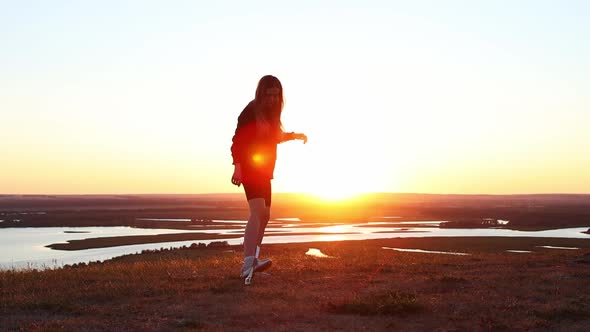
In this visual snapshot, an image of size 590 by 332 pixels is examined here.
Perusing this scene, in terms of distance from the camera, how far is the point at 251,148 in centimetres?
906

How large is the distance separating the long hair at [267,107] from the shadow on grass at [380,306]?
2.99 m

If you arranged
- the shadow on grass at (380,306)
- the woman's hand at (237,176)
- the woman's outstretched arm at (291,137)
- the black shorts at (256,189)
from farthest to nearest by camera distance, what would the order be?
1. the woman's outstretched arm at (291,137)
2. the black shorts at (256,189)
3. the woman's hand at (237,176)
4. the shadow on grass at (380,306)

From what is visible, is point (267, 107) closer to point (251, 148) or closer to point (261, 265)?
point (251, 148)

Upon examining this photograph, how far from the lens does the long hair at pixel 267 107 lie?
29.7 feet

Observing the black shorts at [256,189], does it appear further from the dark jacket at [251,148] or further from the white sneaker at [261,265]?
the white sneaker at [261,265]

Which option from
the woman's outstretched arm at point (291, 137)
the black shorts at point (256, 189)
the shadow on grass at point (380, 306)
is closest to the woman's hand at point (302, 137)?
the woman's outstretched arm at point (291, 137)

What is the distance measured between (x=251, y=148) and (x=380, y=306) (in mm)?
3125

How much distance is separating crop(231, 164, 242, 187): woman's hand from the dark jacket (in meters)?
0.07

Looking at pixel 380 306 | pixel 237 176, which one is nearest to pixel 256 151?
pixel 237 176

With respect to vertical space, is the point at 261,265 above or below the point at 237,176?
below

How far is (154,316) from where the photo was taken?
6.89 metres

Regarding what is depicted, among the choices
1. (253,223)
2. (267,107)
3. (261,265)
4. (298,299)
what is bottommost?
(298,299)

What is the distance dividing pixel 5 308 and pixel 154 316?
2023 mm

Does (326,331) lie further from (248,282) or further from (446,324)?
(248,282)
